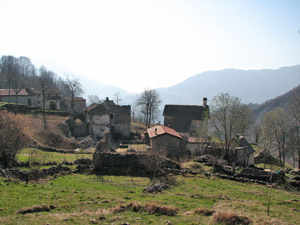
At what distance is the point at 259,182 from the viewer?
28.4 m

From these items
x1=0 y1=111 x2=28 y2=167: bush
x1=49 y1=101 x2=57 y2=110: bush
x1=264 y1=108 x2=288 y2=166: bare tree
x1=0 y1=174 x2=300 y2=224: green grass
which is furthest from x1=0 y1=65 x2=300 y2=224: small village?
x1=264 y1=108 x2=288 y2=166: bare tree

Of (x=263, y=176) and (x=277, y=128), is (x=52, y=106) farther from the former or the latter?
(x=263, y=176)

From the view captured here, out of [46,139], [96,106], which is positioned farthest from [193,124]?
[46,139]

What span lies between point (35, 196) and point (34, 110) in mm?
51594

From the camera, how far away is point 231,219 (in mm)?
12336

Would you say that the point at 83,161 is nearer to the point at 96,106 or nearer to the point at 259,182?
the point at 259,182

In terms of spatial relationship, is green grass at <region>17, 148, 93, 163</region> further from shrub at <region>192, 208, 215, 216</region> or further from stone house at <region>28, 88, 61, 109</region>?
stone house at <region>28, 88, 61, 109</region>

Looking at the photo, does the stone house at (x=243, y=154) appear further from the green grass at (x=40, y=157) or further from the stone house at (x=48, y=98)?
the stone house at (x=48, y=98)

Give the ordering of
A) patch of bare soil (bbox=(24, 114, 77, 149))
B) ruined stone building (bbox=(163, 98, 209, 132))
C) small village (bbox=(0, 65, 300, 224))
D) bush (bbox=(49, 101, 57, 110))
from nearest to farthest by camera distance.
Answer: small village (bbox=(0, 65, 300, 224)) → patch of bare soil (bbox=(24, 114, 77, 149)) → ruined stone building (bbox=(163, 98, 209, 132)) → bush (bbox=(49, 101, 57, 110))

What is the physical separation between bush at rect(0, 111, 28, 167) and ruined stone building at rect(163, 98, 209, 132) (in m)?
40.3

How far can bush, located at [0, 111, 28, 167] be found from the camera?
84.7 feet

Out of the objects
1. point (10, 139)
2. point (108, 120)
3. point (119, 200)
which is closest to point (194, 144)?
point (108, 120)

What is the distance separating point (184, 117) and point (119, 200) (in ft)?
168

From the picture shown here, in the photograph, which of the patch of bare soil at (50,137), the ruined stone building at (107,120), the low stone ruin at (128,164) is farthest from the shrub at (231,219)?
the ruined stone building at (107,120)
